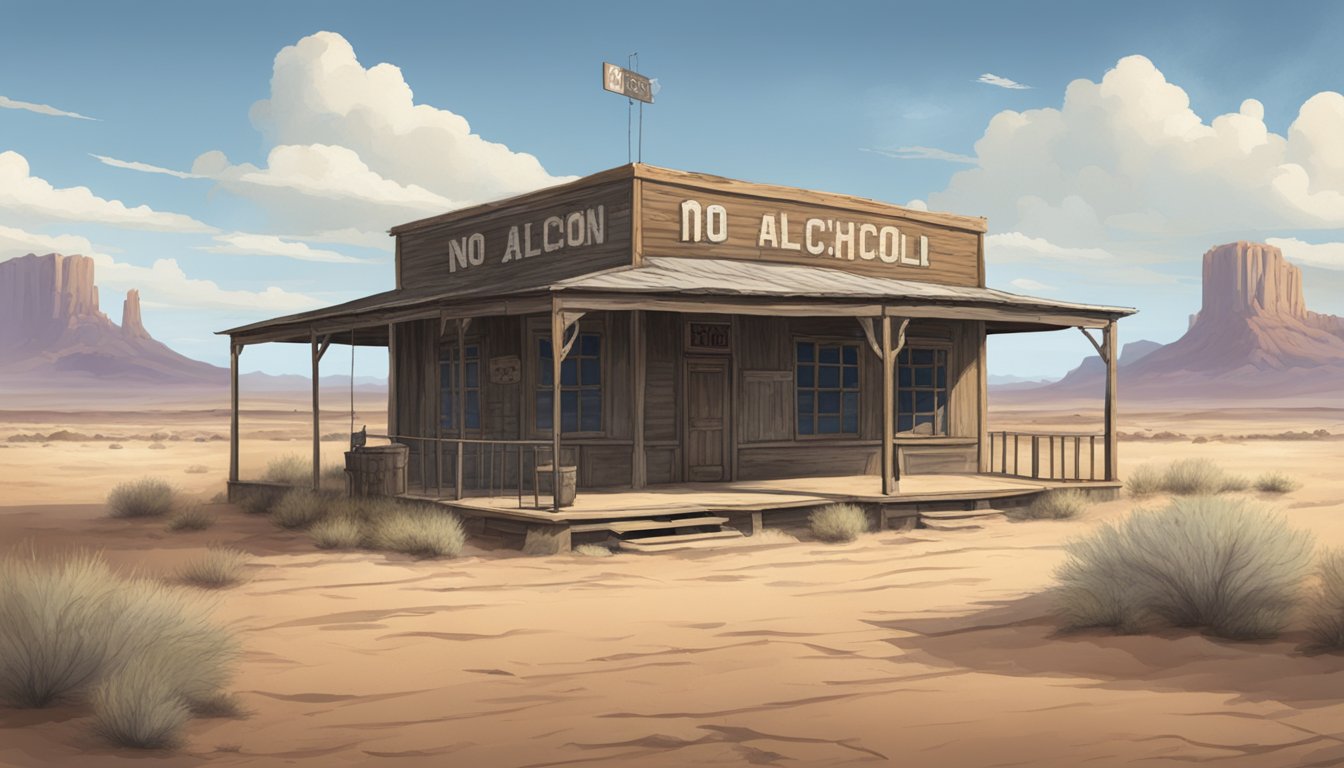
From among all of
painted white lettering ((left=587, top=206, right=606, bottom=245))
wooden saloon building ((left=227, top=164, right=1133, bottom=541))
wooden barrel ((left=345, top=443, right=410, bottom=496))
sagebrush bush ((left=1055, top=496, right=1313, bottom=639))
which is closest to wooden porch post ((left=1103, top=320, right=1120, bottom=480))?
wooden saloon building ((left=227, top=164, right=1133, bottom=541))

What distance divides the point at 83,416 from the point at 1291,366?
12040 centimetres

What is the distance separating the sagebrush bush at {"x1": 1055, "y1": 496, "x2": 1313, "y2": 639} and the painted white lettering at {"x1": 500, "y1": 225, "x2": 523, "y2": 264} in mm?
12316

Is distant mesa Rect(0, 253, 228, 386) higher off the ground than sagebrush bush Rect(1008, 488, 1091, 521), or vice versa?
distant mesa Rect(0, 253, 228, 386)

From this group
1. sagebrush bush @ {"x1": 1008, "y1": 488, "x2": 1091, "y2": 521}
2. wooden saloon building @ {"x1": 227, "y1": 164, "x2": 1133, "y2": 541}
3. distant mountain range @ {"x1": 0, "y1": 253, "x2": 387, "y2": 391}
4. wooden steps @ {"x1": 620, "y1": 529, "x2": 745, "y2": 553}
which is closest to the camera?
wooden steps @ {"x1": 620, "y1": 529, "x2": 745, "y2": 553}

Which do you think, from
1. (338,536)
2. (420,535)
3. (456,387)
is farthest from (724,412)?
(338,536)

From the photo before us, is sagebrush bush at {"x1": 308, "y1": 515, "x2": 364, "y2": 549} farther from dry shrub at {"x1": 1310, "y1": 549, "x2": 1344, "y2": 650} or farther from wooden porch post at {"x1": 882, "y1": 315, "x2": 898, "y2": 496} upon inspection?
dry shrub at {"x1": 1310, "y1": 549, "x2": 1344, "y2": 650}

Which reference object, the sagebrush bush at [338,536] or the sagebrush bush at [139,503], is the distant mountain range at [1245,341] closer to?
the sagebrush bush at [139,503]

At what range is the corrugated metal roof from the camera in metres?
14.3

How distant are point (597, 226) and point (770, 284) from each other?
3207 millimetres

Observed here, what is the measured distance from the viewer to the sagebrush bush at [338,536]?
13.5 metres

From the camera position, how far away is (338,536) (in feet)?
44.4

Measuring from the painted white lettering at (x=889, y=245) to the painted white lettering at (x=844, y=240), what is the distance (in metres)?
0.68

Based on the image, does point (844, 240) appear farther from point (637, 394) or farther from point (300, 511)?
point (300, 511)

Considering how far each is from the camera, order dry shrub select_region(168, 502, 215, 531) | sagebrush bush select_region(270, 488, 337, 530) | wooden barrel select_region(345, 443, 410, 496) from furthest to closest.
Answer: wooden barrel select_region(345, 443, 410, 496)
dry shrub select_region(168, 502, 215, 531)
sagebrush bush select_region(270, 488, 337, 530)
